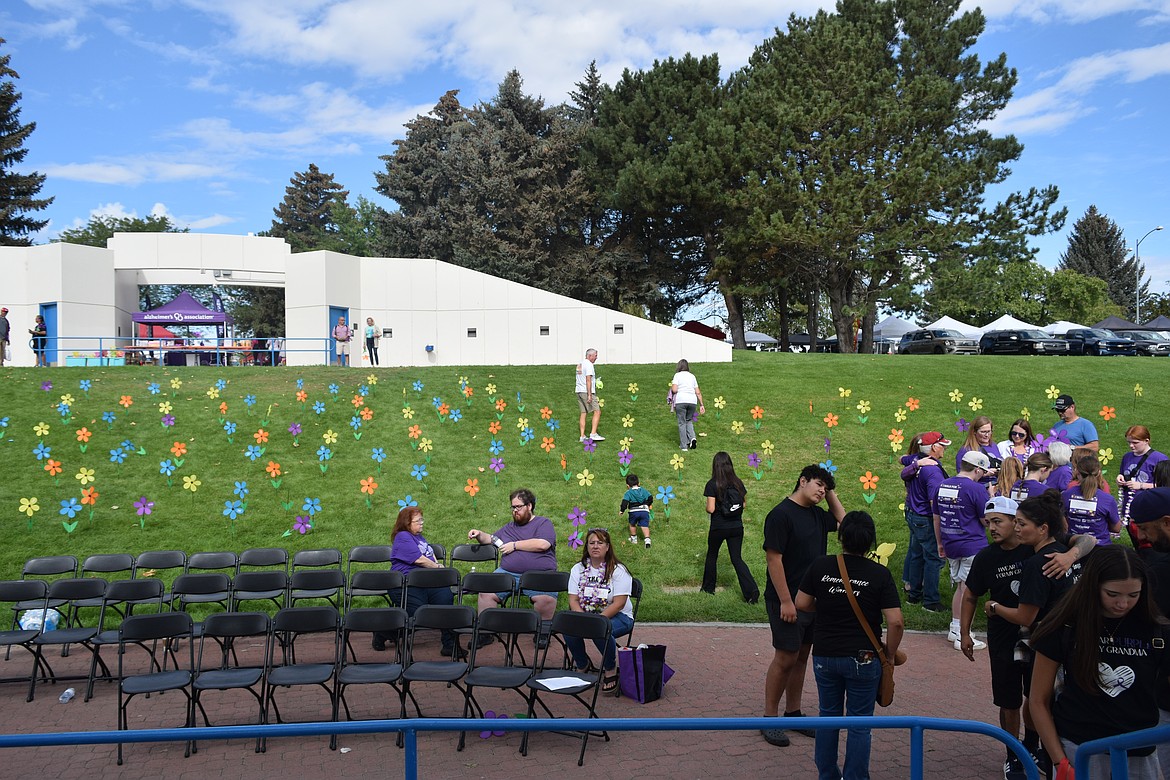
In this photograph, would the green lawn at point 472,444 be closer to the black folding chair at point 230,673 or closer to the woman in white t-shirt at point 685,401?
the woman in white t-shirt at point 685,401

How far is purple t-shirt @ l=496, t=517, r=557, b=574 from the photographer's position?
27.0ft

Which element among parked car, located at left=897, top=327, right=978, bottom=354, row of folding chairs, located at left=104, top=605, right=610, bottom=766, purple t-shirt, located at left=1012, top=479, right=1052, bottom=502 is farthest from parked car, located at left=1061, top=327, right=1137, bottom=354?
row of folding chairs, located at left=104, top=605, right=610, bottom=766

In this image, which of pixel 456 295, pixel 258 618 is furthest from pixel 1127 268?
pixel 258 618

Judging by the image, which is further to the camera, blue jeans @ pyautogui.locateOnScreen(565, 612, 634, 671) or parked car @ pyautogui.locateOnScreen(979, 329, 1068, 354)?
parked car @ pyautogui.locateOnScreen(979, 329, 1068, 354)

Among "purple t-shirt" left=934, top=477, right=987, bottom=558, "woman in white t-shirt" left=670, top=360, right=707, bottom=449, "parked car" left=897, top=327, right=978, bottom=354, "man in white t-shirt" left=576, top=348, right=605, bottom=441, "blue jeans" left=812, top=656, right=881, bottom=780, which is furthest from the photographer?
"parked car" left=897, top=327, right=978, bottom=354

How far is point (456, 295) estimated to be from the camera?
28.1 metres

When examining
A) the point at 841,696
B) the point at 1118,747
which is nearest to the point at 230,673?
the point at 841,696

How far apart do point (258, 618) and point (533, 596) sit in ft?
7.99

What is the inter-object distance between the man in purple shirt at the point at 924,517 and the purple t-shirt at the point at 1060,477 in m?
1.00

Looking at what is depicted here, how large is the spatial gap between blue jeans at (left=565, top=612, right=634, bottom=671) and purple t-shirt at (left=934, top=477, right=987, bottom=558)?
2.92 metres

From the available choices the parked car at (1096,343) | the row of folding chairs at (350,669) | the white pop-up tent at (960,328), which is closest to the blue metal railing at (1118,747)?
the row of folding chairs at (350,669)

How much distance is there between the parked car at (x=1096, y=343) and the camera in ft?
100.0

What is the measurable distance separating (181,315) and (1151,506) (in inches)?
1165

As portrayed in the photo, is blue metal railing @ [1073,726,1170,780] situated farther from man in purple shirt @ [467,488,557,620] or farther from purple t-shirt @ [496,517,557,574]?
purple t-shirt @ [496,517,557,574]
